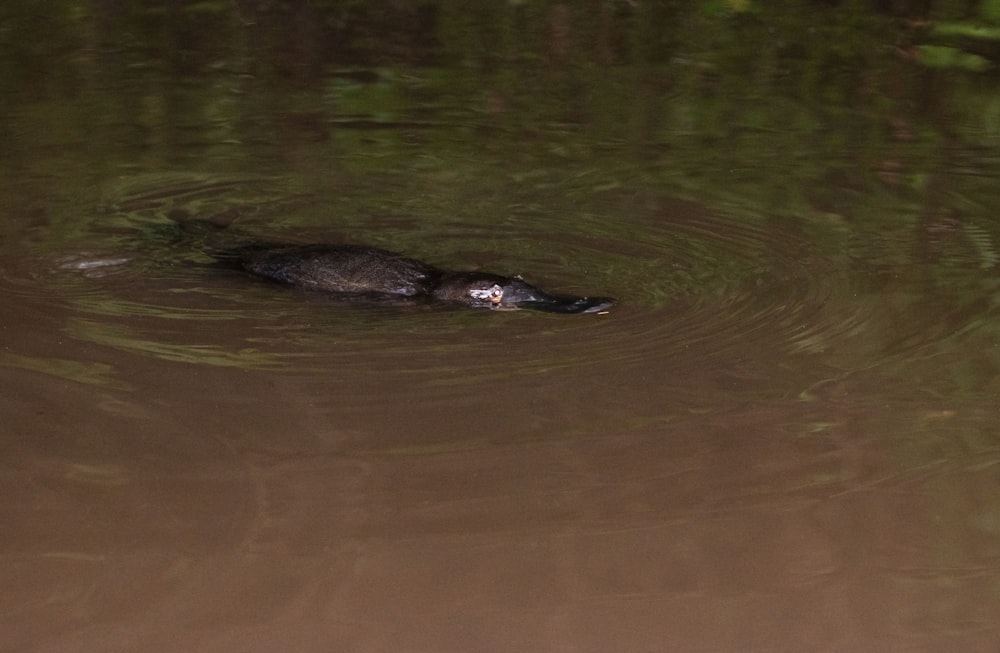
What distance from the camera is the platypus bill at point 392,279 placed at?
156 inches

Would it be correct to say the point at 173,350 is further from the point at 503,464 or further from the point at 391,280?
the point at 503,464

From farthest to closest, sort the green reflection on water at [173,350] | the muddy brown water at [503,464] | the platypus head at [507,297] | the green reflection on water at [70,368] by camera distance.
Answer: the platypus head at [507,297]
the green reflection on water at [173,350]
the green reflection on water at [70,368]
the muddy brown water at [503,464]

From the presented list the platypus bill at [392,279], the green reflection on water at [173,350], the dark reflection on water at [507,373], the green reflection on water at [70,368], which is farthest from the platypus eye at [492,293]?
the green reflection on water at [70,368]

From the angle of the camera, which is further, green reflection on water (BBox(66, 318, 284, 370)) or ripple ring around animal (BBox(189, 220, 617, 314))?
ripple ring around animal (BBox(189, 220, 617, 314))

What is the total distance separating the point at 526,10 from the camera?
24.9ft

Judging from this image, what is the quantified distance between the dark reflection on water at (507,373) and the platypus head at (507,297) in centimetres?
5

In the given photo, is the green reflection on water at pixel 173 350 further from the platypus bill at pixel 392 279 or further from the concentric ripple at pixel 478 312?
the platypus bill at pixel 392 279

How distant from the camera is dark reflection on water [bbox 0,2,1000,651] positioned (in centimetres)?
264

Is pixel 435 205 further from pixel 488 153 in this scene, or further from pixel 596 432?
pixel 596 432

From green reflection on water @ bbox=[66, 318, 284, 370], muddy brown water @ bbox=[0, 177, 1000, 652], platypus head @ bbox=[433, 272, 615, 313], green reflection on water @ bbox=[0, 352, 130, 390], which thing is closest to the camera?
muddy brown water @ bbox=[0, 177, 1000, 652]

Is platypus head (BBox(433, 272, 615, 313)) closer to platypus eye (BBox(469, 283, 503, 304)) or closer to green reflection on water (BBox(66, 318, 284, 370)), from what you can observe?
platypus eye (BBox(469, 283, 503, 304))

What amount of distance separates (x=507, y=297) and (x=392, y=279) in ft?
1.29

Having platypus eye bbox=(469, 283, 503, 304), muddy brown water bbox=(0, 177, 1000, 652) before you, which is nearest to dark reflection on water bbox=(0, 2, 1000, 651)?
muddy brown water bbox=(0, 177, 1000, 652)

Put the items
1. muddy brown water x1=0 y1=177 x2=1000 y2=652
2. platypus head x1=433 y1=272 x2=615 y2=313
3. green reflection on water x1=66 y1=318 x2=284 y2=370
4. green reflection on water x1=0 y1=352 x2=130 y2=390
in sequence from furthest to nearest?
platypus head x1=433 y1=272 x2=615 y2=313 → green reflection on water x1=66 y1=318 x2=284 y2=370 → green reflection on water x1=0 y1=352 x2=130 y2=390 → muddy brown water x1=0 y1=177 x2=1000 y2=652
